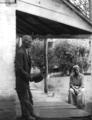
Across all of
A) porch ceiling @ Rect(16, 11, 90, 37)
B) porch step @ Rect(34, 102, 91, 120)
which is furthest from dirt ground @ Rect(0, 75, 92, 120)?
porch ceiling @ Rect(16, 11, 90, 37)

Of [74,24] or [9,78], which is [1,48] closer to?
[9,78]

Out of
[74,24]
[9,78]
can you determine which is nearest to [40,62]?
[74,24]

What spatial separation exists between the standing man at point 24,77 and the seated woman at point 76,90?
4.56 meters

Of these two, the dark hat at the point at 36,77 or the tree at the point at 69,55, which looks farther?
the tree at the point at 69,55

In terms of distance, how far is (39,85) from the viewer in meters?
16.4

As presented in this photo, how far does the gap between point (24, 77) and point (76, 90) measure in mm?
4889

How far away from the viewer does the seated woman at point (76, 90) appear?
12461 millimetres

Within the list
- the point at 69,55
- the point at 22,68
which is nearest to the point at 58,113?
the point at 22,68

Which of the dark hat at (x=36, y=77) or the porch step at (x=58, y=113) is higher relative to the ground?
the dark hat at (x=36, y=77)

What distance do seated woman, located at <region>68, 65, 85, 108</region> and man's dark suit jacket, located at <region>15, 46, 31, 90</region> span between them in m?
4.57

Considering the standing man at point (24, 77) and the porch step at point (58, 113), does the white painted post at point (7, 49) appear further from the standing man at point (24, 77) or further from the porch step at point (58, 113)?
the porch step at point (58, 113)

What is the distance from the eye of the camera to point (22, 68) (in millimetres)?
7773

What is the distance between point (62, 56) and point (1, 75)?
47.6 feet

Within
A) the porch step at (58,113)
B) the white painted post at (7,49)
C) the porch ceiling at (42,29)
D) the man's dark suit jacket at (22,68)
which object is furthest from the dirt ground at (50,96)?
the porch ceiling at (42,29)
